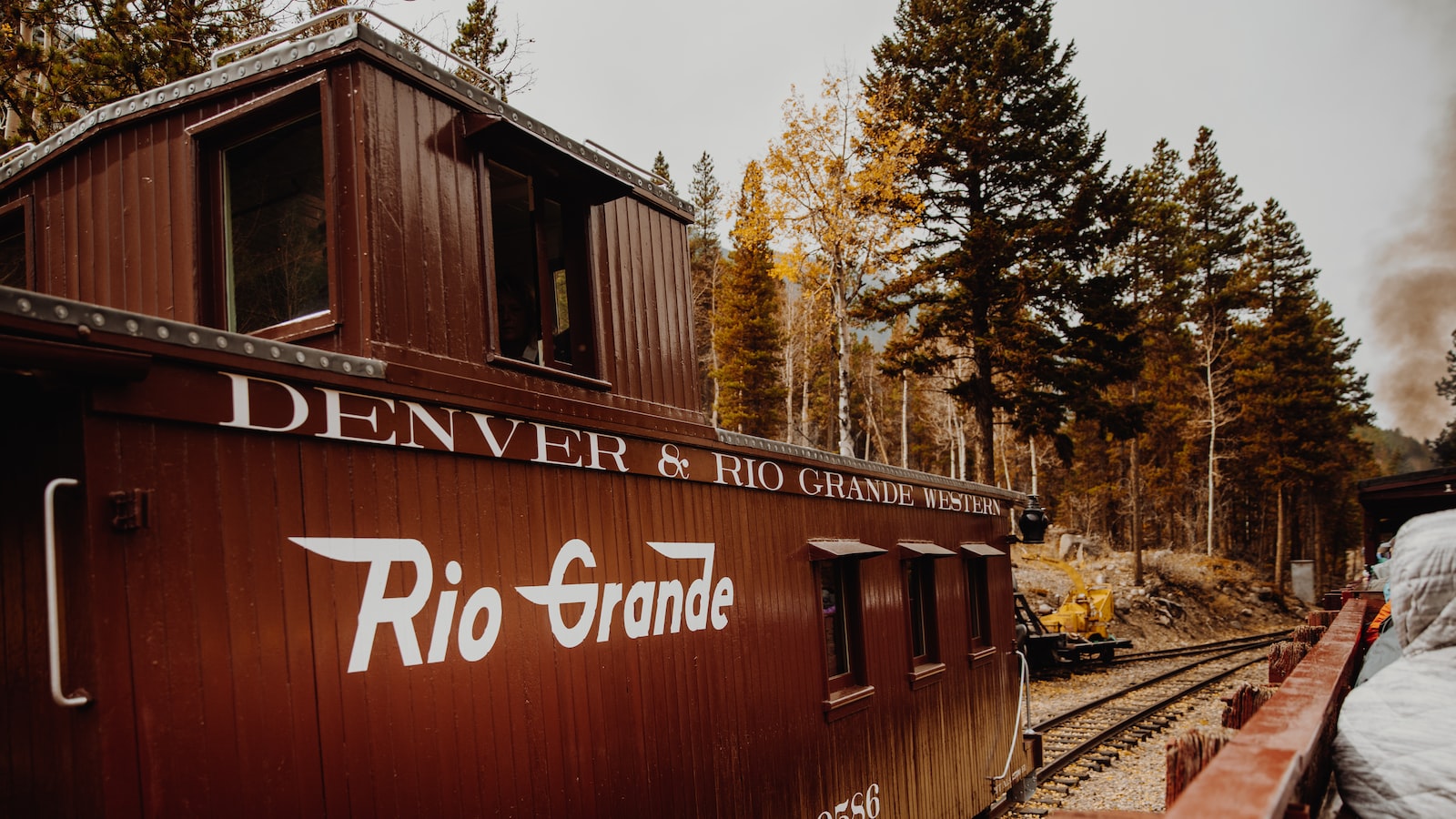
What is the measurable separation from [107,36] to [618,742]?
12.0 m

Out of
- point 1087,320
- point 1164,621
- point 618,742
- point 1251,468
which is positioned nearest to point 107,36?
point 618,742

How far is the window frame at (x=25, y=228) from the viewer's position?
5234mm

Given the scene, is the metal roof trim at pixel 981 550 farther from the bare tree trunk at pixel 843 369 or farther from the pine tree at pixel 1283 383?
the pine tree at pixel 1283 383

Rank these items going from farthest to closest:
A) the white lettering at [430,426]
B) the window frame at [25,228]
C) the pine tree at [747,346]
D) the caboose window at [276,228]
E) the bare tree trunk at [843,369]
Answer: the pine tree at [747,346] < the bare tree trunk at [843,369] < the window frame at [25,228] < the caboose window at [276,228] < the white lettering at [430,426]

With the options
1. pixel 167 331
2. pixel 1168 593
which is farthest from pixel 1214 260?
pixel 167 331

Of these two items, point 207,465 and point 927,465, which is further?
point 927,465

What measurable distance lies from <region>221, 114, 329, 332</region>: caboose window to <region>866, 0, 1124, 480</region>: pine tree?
1867cm

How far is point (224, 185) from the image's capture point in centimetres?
453

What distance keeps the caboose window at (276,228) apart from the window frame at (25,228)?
1727mm

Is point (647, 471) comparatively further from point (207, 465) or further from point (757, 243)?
point (757, 243)

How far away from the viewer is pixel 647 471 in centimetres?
510

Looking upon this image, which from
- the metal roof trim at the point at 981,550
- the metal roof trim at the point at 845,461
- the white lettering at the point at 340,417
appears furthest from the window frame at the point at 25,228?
the metal roof trim at the point at 981,550

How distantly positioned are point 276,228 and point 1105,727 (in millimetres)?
13640

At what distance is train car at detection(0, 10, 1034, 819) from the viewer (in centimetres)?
275
